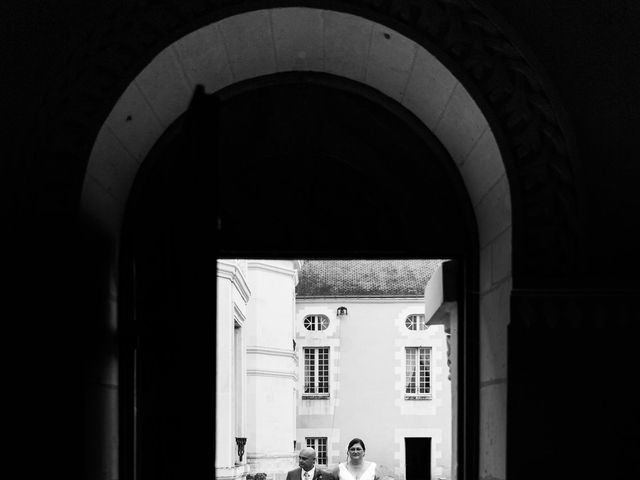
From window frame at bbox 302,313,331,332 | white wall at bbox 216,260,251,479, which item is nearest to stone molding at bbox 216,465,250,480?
white wall at bbox 216,260,251,479

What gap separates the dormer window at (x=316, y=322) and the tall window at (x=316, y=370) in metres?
1.03

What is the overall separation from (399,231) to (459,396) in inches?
37.6

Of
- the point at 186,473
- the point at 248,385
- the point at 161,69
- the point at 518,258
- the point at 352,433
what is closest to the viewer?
the point at 186,473

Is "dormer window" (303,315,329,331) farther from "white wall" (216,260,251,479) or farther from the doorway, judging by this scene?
"white wall" (216,260,251,479)

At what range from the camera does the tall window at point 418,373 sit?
157ft

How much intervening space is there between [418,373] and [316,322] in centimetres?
560

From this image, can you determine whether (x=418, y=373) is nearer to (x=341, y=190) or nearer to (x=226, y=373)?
(x=226, y=373)

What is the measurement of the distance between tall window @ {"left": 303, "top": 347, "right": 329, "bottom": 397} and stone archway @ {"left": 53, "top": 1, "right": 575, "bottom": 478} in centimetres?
4329

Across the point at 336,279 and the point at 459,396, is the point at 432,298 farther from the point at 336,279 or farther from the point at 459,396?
the point at 336,279

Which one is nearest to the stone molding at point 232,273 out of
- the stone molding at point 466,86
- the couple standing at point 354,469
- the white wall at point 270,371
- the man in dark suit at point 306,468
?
the white wall at point 270,371

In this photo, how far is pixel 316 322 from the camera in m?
49.1

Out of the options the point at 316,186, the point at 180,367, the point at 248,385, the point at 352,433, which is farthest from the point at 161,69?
the point at 352,433

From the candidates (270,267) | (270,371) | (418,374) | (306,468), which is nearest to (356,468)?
(306,468)

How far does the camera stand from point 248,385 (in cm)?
3606
